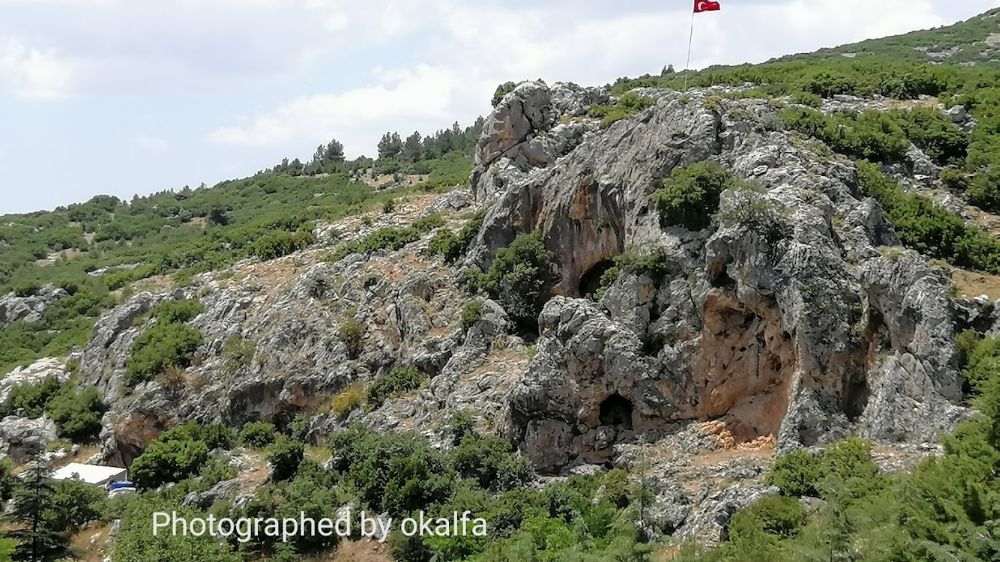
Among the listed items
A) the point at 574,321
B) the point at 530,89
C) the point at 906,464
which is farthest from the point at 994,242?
the point at 530,89

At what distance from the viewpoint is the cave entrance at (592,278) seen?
30312mm

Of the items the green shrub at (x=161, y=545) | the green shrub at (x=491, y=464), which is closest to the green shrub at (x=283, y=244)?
the green shrub at (x=161, y=545)

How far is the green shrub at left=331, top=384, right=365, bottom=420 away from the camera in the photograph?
101ft

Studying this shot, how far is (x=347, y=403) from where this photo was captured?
3102cm

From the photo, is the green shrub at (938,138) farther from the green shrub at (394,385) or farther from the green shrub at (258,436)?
the green shrub at (258,436)

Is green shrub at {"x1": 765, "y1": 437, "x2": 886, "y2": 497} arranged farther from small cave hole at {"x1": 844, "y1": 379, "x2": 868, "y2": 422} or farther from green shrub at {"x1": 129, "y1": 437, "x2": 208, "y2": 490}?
green shrub at {"x1": 129, "y1": 437, "x2": 208, "y2": 490}

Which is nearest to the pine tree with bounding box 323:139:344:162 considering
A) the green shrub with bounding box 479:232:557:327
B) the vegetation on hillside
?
the vegetation on hillside

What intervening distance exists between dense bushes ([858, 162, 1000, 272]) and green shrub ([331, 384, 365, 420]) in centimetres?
1833

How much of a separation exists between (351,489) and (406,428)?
2.92 meters

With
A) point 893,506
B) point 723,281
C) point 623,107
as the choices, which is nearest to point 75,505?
point 723,281

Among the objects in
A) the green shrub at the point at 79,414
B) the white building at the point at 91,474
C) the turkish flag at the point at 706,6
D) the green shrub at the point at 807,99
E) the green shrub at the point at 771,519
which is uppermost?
the turkish flag at the point at 706,6

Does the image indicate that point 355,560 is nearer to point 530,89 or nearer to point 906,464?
point 906,464

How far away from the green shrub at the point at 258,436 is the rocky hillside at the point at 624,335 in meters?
0.09

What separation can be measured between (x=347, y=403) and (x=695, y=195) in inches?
568
